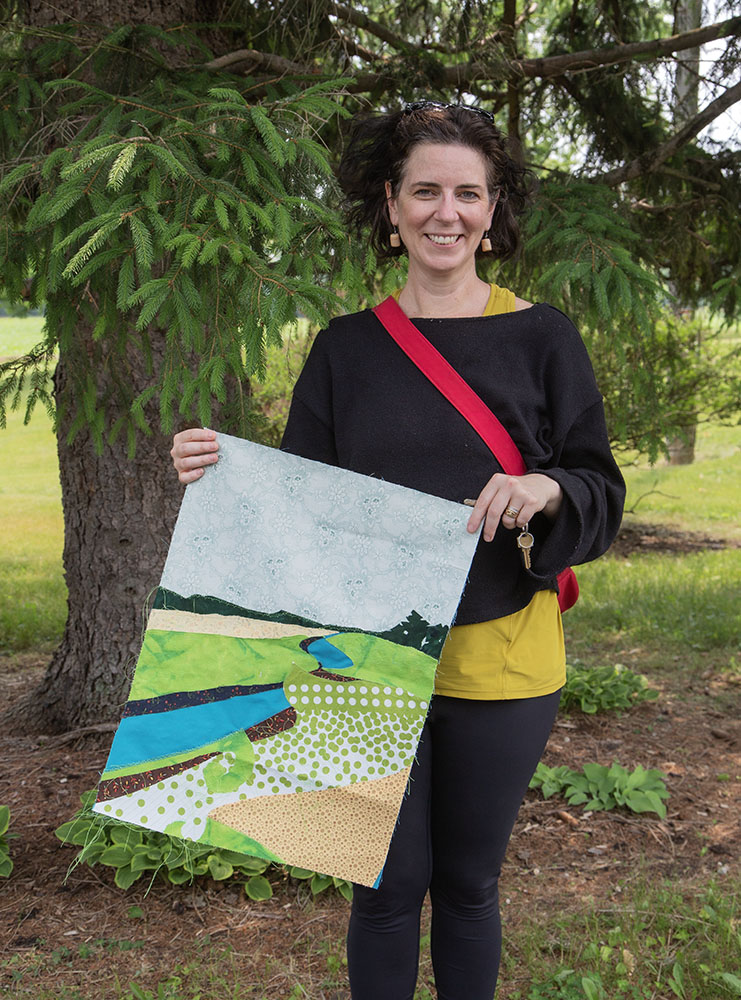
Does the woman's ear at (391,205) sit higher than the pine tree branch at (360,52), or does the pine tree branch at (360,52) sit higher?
the pine tree branch at (360,52)

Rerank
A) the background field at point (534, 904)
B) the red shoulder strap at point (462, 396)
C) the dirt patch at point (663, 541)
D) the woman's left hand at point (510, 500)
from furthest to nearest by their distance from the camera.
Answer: the dirt patch at point (663, 541) < the background field at point (534, 904) < the red shoulder strap at point (462, 396) < the woman's left hand at point (510, 500)

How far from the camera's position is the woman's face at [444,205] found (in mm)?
1855

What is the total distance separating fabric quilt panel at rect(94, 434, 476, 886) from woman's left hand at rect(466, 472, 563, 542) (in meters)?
0.06

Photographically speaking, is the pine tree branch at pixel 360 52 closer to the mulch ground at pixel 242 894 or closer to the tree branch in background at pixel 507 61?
the tree branch in background at pixel 507 61

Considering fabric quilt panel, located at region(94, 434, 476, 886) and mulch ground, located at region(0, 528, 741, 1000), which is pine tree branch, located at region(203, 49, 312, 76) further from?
mulch ground, located at region(0, 528, 741, 1000)

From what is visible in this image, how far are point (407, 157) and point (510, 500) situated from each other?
0.78 m

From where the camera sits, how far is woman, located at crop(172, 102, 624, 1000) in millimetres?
1826

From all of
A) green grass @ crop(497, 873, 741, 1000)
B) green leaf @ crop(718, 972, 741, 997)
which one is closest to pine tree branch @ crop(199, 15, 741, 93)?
green grass @ crop(497, 873, 741, 1000)

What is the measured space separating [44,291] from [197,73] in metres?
0.98

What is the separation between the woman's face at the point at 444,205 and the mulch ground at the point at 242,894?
1980 mm

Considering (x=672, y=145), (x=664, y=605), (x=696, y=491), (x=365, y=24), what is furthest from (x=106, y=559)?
(x=696, y=491)

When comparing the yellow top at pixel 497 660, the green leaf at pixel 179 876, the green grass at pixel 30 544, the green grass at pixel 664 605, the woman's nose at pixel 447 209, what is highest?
the woman's nose at pixel 447 209

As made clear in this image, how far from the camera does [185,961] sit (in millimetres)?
2684

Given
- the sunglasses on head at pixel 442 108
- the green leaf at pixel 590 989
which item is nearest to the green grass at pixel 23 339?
the sunglasses on head at pixel 442 108
